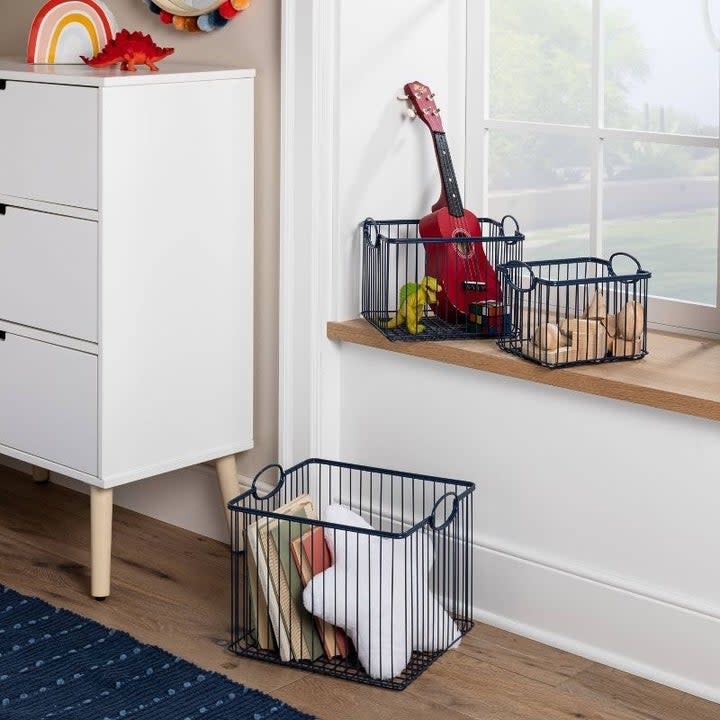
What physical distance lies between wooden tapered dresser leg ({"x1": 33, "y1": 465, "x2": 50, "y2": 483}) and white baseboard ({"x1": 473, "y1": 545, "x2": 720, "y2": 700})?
50.4 inches

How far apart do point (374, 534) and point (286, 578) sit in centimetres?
21

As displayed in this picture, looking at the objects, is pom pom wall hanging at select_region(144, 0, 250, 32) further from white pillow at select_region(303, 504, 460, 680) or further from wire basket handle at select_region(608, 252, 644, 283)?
white pillow at select_region(303, 504, 460, 680)

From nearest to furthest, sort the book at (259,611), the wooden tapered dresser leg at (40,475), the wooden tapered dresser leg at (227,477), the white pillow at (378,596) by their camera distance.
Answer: the white pillow at (378,596) < the book at (259,611) < the wooden tapered dresser leg at (227,477) < the wooden tapered dresser leg at (40,475)

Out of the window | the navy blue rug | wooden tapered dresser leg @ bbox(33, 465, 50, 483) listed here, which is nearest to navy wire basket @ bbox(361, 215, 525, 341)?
the window

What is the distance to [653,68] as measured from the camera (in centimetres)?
252

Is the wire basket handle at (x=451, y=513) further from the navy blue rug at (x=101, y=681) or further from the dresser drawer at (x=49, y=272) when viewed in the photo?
the dresser drawer at (x=49, y=272)

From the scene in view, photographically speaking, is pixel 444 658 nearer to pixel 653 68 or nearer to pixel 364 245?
pixel 364 245

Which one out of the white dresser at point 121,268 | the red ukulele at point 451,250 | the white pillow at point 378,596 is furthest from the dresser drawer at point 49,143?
the white pillow at point 378,596

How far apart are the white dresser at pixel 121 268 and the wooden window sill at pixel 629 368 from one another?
29 centimetres

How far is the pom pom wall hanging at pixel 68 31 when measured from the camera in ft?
8.86

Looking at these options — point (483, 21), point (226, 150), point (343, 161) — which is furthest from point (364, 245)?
point (483, 21)

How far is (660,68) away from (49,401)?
4.43 feet

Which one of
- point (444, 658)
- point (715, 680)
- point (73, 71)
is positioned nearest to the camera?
point (715, 680)

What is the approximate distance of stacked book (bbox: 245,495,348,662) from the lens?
7.73 feet
